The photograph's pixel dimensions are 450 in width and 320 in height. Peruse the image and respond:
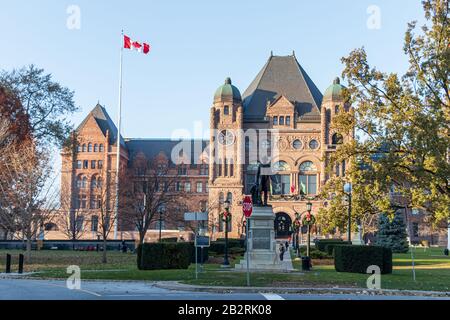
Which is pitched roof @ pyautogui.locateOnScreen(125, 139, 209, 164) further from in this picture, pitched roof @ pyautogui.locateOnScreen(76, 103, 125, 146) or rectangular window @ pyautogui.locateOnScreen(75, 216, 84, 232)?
rectangular window @ pyautogui.locateOnScreen(75, 216, 84, 232)

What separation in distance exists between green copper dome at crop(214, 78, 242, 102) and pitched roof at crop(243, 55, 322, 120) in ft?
11.3

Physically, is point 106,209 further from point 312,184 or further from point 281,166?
point 312,184

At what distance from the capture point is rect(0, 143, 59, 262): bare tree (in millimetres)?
38156

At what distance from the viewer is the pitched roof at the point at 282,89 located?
9169 cm

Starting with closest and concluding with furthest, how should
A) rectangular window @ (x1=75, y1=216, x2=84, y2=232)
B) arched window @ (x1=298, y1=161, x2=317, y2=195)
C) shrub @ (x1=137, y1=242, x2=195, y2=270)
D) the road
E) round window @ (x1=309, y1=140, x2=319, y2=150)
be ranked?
the road, shrub @ (x1=137, y1=242, x2=195, y2=270), rectangular window @ (x1=75, y1=216, x2=84, y2=232), arched window @ (x1=298, y1=161, x2=317, y2=195), round window @ (x1=309, y1=140, x2=319, y2=150)

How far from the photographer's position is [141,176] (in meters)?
80.2

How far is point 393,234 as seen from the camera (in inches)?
2542

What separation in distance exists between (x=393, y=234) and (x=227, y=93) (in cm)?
3552

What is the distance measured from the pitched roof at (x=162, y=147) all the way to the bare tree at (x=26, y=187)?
6335 cm

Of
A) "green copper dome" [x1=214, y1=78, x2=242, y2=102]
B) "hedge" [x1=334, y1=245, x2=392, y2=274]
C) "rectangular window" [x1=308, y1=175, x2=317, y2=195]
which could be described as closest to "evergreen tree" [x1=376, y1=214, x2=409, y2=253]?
"rectangular window" [x1=308, y1=175, x2=317, y2=195]

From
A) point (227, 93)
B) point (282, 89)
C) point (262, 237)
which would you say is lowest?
point (262, 237)

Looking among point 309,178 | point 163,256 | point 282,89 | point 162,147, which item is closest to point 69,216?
point 309,178
